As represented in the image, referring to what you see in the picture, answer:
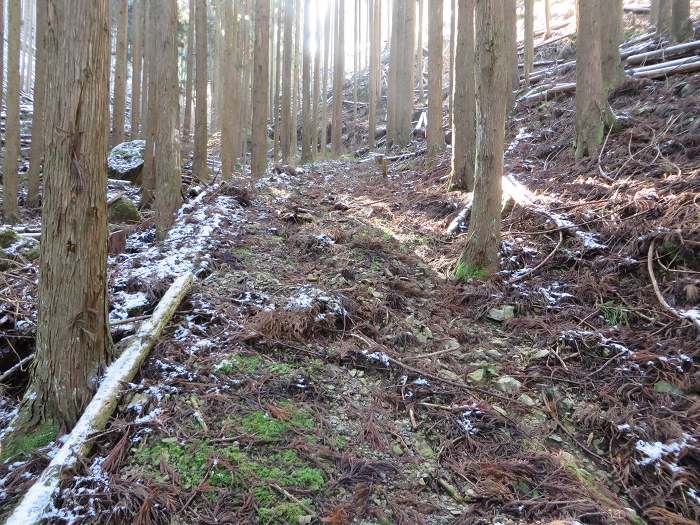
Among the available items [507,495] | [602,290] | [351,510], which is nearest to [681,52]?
[602,290]

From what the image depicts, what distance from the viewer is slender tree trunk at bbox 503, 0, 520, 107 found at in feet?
35.8

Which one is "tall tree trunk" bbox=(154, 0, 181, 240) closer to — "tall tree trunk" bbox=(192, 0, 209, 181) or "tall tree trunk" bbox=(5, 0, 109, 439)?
"tall tree trunk" bbox=(192, 0, 209, 181)

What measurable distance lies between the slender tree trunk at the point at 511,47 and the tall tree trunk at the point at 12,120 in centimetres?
1022

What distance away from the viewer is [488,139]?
17.5ft

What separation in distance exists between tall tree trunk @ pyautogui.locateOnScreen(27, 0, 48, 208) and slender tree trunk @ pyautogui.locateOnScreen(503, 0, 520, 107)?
9.54m

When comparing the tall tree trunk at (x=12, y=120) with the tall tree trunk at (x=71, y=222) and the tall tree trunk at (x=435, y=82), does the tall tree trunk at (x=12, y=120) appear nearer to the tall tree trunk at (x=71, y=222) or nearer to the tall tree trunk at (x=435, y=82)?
the tall tree trunk at (x=71, y=222)

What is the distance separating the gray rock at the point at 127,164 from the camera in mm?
11066

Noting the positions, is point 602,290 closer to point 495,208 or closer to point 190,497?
point 495,208

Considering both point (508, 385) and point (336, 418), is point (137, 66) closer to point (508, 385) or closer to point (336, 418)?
point (336, 418)

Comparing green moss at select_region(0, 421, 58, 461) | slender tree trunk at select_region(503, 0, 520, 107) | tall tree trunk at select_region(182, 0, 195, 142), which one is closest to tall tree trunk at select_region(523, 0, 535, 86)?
slender tree trunk at select_region(503, 0, 520, 107)

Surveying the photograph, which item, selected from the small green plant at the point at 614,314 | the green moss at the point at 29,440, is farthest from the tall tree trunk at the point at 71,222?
the small green plant at the point at 614,314

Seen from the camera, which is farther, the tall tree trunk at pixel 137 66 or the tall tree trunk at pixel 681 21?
the tall tree trunk at pixel 137 66

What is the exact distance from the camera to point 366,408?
10.6 feet

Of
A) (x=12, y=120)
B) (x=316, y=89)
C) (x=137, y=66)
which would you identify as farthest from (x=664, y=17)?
(x=137, y=66)
